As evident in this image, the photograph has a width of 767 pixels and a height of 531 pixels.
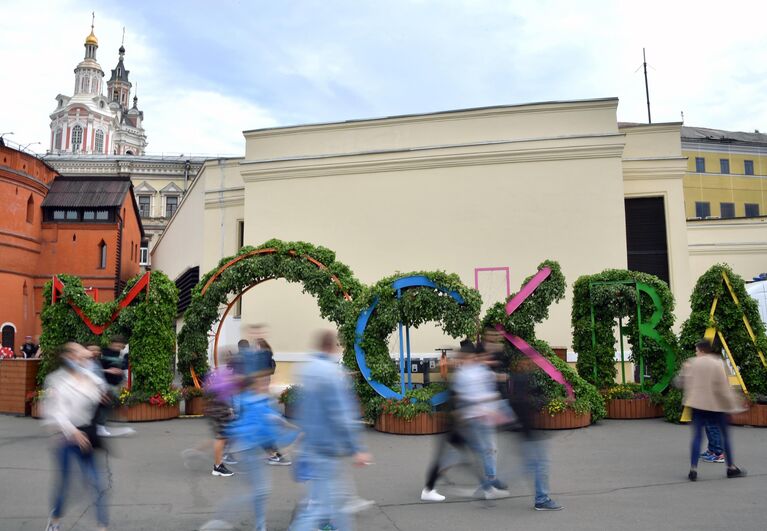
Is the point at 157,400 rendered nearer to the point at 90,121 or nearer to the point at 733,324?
the point at 733,324

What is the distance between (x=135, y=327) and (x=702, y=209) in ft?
164

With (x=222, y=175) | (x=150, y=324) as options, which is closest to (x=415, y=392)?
(x=150, y=324)

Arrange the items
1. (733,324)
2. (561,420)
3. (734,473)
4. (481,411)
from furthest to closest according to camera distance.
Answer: (733,324) < (561,420) < (734,473) < (481,411)

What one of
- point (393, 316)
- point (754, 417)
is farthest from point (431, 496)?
point (754, 417)

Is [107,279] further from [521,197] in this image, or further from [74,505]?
[74,505]

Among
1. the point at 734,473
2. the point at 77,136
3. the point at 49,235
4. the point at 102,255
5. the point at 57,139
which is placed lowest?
the point at 734,473

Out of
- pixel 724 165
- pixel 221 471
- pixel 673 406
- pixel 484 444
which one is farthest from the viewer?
pixel 724 165

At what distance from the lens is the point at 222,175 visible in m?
24.3

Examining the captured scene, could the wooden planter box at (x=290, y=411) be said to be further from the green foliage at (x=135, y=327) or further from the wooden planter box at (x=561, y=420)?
the wooden planter box at (x=561, y=420)

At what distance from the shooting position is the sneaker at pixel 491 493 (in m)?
7.29

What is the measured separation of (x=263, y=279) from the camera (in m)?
15.1

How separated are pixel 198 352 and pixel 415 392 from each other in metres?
6.03

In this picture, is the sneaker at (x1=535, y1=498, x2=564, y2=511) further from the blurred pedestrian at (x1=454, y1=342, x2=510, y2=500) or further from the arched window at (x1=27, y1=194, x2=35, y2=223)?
the arched window at (x1=27, y1=194, x2=35, y2=223)

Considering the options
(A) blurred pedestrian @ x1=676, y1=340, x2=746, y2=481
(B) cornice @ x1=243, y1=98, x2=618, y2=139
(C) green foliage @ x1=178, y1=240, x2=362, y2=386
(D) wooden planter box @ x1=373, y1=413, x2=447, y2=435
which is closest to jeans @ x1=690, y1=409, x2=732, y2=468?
(A) blurred pedestrian @ x1=676, y1=340, x2=746, y2=481
